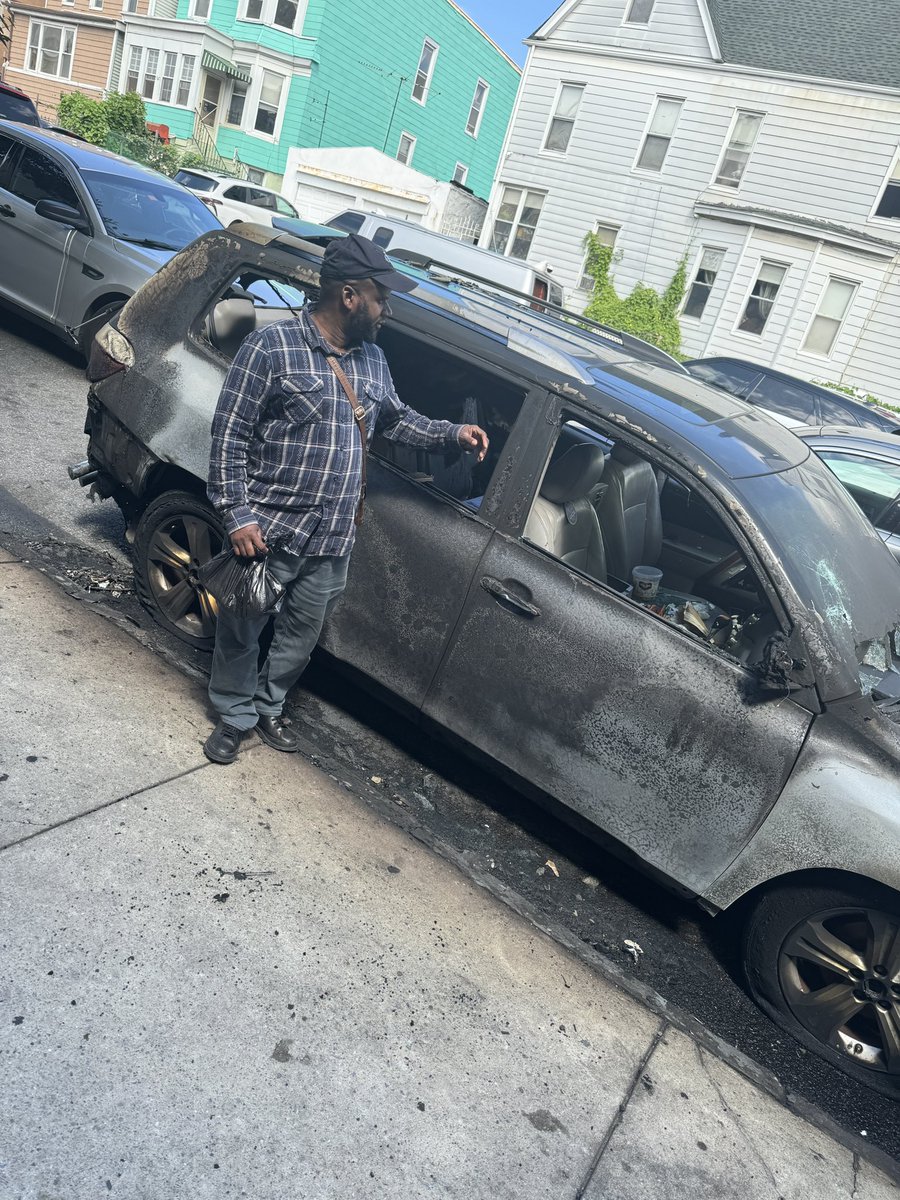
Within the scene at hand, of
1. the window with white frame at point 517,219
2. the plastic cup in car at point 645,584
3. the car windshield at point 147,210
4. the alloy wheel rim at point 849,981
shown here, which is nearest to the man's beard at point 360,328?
the plastic cup in car at point 645,584

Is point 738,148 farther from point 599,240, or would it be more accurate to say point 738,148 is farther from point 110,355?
point 110,355

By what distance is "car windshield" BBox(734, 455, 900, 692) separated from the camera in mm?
3223

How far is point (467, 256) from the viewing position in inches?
549

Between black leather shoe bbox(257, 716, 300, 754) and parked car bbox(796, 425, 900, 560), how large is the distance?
4749mm

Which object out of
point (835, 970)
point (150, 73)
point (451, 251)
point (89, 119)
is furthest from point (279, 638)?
point (150, 73)

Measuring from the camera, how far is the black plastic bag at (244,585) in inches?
131

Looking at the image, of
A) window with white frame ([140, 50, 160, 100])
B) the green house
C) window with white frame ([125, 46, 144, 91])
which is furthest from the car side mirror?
window with white frame ([125, 46, 144, 91])

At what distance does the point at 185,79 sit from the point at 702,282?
19.0m

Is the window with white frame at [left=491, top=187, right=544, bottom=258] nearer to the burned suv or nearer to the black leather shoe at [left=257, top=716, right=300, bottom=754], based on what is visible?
the burned suv

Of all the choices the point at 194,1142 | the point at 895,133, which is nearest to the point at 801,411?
the point at 194,1142

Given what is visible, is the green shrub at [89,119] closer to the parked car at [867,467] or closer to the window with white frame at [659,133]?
the window with white frame at [659,133]

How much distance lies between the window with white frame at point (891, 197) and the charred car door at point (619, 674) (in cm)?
2204

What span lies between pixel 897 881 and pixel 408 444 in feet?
7.33

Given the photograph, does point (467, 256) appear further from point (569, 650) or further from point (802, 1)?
point (802, 1)
